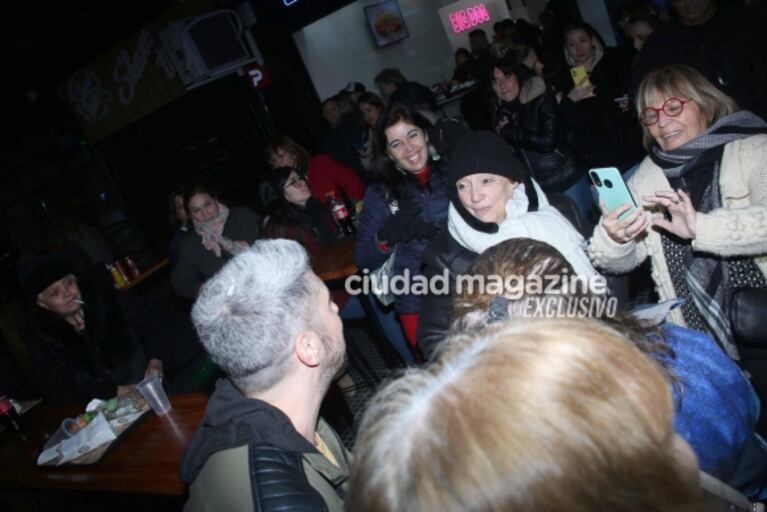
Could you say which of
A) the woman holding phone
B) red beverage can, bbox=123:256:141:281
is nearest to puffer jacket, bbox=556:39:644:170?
the woman holding phone

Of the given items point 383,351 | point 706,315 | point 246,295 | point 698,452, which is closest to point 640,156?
point 706,315

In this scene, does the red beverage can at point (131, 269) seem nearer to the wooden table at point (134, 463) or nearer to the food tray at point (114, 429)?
the wooden table at point (134, 463)

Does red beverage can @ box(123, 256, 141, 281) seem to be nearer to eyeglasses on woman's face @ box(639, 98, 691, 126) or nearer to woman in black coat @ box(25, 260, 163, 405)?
woman in black coat @ box(25, 260, 163, 405)

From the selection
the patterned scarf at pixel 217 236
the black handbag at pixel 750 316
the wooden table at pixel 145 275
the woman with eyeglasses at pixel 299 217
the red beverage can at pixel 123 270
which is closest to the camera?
the black handbag at pixel 750 316

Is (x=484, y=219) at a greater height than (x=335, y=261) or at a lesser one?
greater

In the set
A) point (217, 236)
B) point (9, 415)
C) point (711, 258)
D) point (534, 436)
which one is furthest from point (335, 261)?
point (534, 436)

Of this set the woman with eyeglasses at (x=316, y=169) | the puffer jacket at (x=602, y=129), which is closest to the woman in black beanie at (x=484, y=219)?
the puffer jacket at (x=602, y=129)

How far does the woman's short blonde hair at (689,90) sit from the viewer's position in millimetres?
2092

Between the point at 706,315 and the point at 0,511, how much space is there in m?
4.74

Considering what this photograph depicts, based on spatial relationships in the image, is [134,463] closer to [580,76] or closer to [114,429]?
[114,429]

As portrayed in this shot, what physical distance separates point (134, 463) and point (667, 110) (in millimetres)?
3153

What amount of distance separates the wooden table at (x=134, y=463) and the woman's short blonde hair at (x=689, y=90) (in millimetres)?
2881

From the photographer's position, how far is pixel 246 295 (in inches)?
61.8

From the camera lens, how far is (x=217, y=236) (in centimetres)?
447
